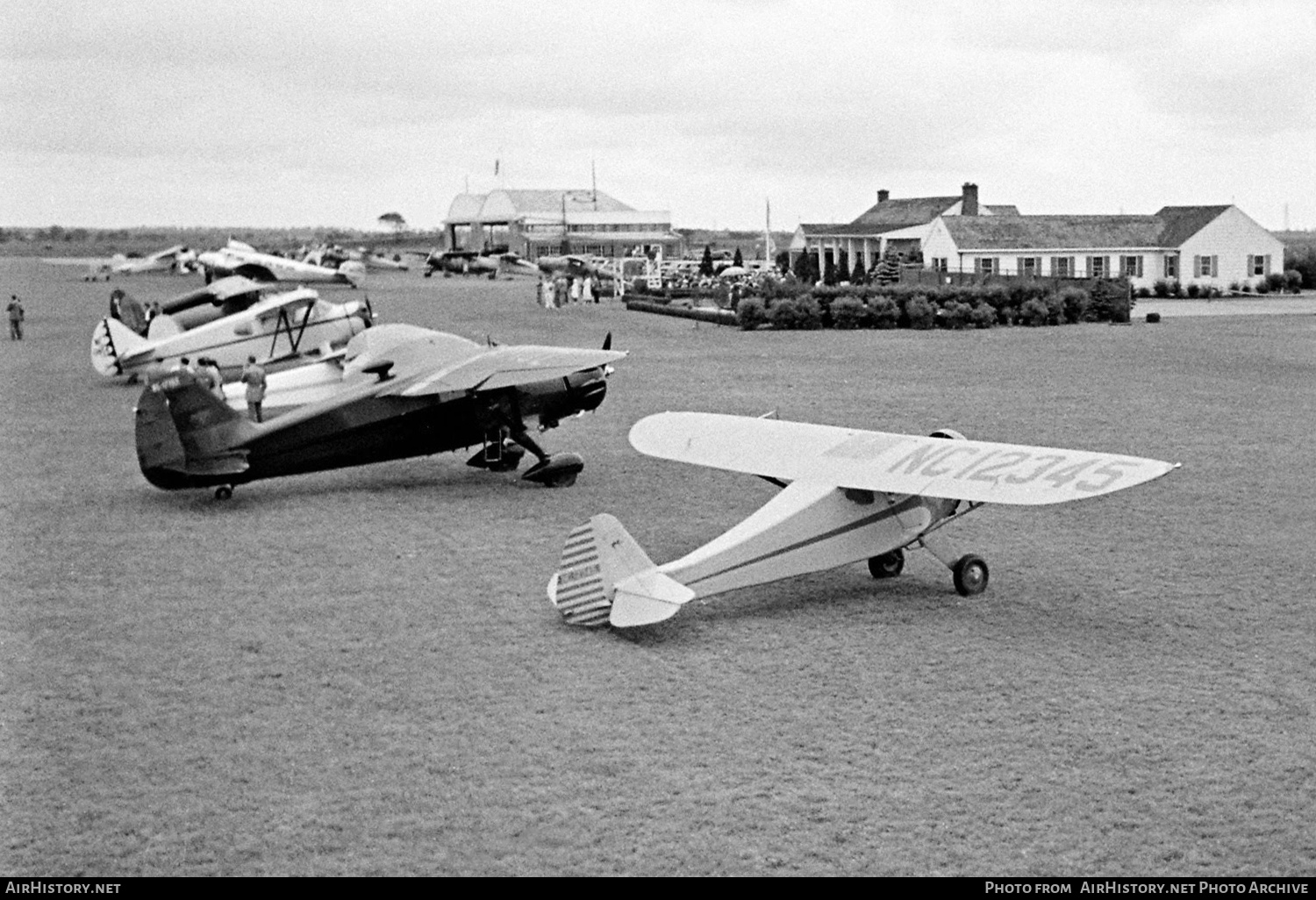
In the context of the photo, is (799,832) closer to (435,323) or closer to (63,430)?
(63,430)

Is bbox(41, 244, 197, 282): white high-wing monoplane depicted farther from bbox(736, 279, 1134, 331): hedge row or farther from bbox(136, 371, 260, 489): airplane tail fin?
bbox(136, 371, 260, 489): airplane tail fin

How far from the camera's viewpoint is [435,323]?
169 ft

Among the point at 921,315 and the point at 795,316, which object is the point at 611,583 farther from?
the point at 921,315

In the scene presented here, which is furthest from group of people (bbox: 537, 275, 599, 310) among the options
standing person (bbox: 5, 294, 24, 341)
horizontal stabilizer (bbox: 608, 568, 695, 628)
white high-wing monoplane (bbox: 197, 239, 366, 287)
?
horizontal stabilizer (bbox: 608, 568, 695, 628)

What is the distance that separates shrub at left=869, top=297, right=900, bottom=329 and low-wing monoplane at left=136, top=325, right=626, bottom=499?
1079 inches

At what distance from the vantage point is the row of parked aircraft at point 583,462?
452 inches

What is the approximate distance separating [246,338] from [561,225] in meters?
90.0

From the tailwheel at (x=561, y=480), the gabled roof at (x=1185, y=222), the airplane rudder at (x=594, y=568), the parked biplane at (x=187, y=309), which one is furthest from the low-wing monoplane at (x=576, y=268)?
the airplane rudder at (x=594, y=568)

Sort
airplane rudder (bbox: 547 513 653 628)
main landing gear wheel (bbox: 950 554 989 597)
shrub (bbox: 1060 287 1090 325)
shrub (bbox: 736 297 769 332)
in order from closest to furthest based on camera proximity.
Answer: airplane rudder (bbox: 547 513 653 628)
main landing gear wheel (bbox: 950 554 989 597)
shrub (bbox: 736 297 769 332)
shrub (bbox: 1060 287 1090 325)

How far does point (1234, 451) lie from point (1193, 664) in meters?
10.7

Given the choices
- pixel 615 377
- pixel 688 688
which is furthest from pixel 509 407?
pixel 615 377

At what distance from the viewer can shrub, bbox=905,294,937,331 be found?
45.3 metres

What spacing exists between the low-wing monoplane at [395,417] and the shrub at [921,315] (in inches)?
1073

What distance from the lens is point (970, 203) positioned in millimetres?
73188
